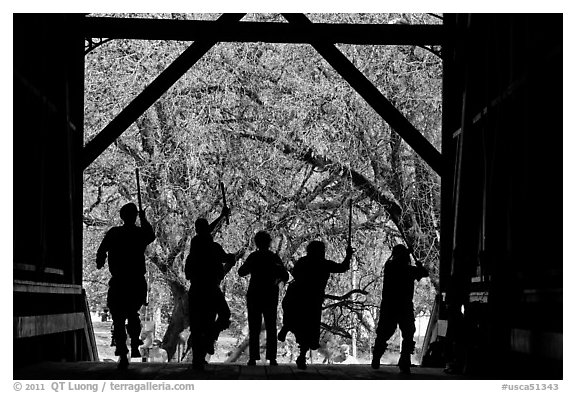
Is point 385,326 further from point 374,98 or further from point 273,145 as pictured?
point 273,145

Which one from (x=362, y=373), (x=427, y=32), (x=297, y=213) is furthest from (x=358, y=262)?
(x=362, y=373)

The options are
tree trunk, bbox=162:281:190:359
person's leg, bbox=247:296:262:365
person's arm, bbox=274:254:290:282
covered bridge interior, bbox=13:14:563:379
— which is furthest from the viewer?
tree trunk, bbox=162:281:190:359

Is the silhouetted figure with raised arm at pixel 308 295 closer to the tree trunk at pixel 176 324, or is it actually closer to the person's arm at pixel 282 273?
the person's arm at pixel 282 273

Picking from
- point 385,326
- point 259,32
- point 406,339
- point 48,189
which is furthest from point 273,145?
point 406,339

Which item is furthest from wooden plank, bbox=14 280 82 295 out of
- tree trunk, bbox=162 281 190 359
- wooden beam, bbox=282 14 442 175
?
tree trunk, bbox=162 281 190 359

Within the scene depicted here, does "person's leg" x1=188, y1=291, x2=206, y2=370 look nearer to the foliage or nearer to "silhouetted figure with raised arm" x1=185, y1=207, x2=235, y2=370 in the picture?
"silhouetted figure with raised arm" x1=185, y1=207, x2=235, y2=370

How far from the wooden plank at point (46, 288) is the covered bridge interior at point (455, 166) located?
34 mm

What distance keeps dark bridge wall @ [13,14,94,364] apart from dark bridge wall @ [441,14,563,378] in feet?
13.0

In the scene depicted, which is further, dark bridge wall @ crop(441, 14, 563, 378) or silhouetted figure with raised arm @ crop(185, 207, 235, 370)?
silhouetted figure with raised arm @ crop(185, 207, 235, 370)

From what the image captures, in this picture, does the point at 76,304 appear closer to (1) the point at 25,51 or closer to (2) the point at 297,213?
(1) the point at 25,51

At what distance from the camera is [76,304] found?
526 inches

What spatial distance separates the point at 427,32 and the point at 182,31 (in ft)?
9.36

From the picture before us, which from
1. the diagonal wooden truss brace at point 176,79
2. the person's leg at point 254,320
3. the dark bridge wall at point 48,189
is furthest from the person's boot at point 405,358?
the dark bridge wall at point 48,189

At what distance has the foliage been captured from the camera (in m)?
22.1
